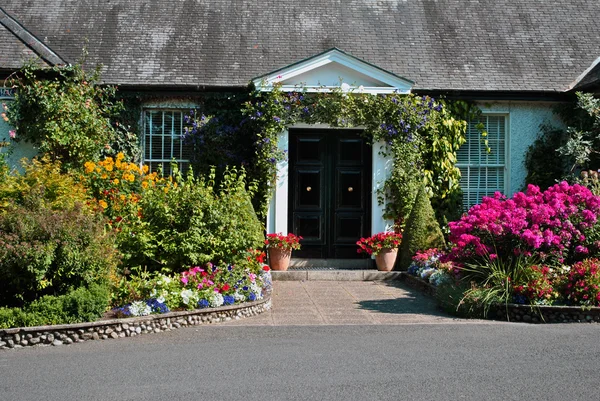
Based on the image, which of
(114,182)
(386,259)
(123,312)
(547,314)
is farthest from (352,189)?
(123,312)

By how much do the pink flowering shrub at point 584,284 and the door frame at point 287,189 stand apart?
469 cm

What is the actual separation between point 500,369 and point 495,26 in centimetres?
1097

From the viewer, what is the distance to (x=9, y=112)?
12.6m

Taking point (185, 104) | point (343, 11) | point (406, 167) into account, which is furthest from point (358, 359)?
point (343, 11)

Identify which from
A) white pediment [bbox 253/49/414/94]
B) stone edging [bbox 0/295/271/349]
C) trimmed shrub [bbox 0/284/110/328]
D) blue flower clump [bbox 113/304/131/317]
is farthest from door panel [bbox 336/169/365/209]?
trimmed shrub [bbox 0/284/110/328]

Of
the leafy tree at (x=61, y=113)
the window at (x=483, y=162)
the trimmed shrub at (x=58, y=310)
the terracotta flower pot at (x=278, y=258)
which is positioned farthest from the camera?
the window at (x=483, y=162)

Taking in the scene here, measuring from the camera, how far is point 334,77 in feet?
42.3

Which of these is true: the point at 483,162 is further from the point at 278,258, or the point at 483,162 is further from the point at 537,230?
the point at 537,230

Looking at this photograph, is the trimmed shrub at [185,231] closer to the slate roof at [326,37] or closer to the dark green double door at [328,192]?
the dark green double door at [328,192]

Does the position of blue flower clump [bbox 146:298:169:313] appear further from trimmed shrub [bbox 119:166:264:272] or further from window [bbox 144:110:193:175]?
window [bbox 144:110:193:175]

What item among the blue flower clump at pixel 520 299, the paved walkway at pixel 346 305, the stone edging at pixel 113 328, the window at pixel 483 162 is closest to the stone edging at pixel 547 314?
the blue flower clump at pixel 520 299

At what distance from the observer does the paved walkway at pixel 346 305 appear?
8578mm

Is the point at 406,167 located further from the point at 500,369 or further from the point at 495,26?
the point at 500,369

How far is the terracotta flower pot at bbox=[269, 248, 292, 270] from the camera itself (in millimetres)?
12172
